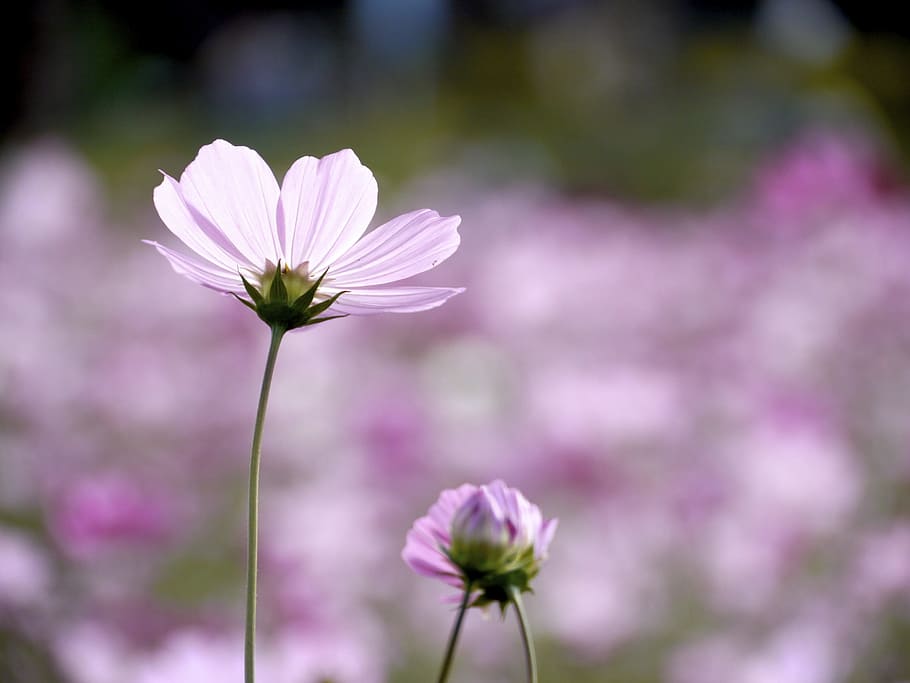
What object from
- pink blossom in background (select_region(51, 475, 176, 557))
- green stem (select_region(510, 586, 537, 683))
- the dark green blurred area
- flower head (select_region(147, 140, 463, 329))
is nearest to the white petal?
flower head (select_region(147, 140, 463, 329))

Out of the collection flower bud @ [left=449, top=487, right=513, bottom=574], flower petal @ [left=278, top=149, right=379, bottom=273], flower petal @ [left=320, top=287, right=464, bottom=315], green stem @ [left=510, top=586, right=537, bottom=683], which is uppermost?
flower petal @ [left=278, top=149, right=379, bottom=273]

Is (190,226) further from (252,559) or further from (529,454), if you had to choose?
(529,454)

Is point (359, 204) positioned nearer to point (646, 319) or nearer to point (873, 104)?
point (646, 319)

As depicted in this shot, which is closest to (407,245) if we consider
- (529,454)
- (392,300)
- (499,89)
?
(392,300)

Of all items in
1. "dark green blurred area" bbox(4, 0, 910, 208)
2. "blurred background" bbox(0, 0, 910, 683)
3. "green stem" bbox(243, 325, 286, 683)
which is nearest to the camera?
"green stem" bbox(243, 325, 286, 683)

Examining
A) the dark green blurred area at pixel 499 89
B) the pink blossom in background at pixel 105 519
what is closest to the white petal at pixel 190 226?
the pink blossom in background at pixel 105 519

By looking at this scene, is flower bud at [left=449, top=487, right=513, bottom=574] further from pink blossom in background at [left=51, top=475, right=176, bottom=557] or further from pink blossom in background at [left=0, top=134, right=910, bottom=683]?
pink blossom in background at [left=51, top=475, right=176, bottom=557]

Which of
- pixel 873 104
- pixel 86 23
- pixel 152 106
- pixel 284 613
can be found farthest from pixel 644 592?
pixel 152 106

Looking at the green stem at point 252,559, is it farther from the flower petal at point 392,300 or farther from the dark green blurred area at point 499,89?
the dark green blurred area at point 499,89
